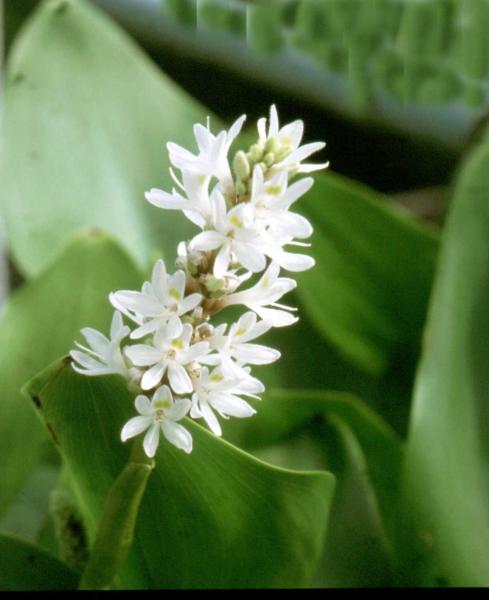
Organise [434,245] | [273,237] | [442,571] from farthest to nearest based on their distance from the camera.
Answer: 1. [434,245]
2. [442,571]
3. [273,237]

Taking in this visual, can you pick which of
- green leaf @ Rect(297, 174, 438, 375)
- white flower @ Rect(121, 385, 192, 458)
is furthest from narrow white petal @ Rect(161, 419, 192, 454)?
green leaf @ Rect(297, 174, 438, 375)

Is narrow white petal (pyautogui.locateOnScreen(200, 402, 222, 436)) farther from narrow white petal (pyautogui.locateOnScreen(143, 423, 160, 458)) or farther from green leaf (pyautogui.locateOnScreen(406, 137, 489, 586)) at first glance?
green leaf (pyautogui.locateOnScreen(406, 137, 489, 586))

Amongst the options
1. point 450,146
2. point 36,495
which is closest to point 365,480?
point 36,495

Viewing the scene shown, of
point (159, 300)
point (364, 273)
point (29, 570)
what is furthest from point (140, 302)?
point (364, 273)

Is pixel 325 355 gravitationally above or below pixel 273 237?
below

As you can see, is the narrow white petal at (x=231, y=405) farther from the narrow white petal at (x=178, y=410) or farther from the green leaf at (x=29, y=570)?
the green leaf at (x=29, y=570)

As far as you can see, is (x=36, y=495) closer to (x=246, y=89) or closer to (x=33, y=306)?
(x=33, y=306)
